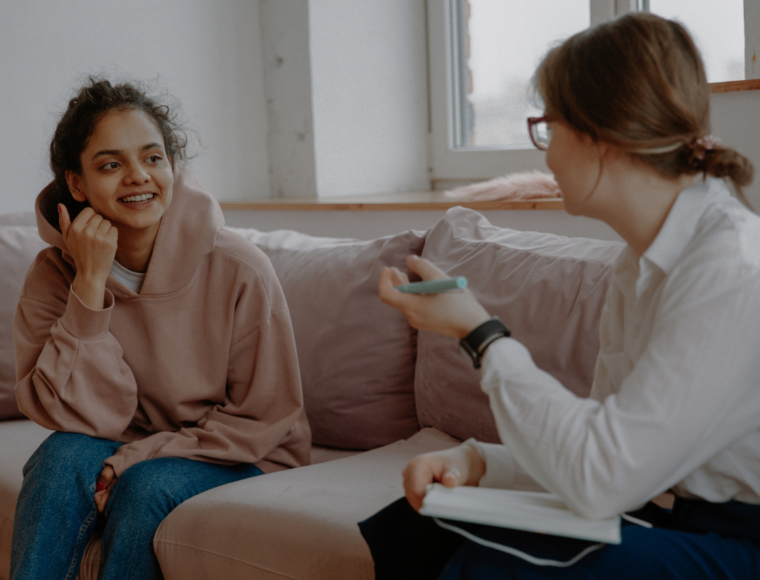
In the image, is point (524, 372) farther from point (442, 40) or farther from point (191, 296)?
point (442, 40)

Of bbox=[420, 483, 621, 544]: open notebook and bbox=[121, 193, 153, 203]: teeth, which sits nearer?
bbox=[420, 483, 621, 544]: open notebook

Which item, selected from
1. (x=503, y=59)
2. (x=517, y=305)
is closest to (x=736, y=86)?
(x=517, y=305)

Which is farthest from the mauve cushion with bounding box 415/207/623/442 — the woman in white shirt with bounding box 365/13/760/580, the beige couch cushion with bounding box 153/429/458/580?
the woman in white shirt with bounding box 365/13/760/580

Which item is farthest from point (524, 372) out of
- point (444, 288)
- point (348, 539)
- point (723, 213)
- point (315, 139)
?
point (315, 139)

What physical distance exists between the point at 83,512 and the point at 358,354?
0.61 meters

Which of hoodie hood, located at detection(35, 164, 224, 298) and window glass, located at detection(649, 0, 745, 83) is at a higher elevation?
window glass, located at detection(649, 0, 745, 83)

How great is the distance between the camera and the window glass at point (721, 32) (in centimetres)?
203

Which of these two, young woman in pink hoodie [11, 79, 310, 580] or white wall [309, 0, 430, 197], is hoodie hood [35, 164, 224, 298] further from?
white wall [309, 0, 430, 197]

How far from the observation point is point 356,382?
5.30ft

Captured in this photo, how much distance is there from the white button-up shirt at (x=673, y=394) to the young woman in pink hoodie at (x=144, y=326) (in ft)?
2.45

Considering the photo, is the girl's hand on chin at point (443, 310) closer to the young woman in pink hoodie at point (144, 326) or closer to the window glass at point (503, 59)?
the young woman in pink hoodie at point (144, 326)

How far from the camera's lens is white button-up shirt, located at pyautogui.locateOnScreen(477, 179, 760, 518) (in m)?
0.72

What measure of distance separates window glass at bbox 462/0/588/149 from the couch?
39.2 inches

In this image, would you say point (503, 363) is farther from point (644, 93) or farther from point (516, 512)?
point (644, 93)
